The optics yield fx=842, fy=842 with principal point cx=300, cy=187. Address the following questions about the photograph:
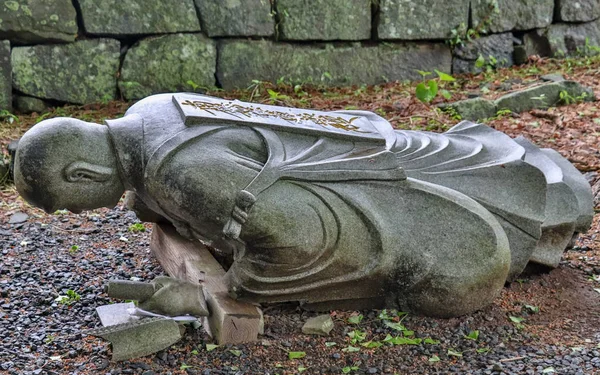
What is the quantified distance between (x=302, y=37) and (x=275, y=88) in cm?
46

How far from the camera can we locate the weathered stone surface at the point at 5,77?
5996mm

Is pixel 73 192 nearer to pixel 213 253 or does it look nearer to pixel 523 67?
pixel 213 253

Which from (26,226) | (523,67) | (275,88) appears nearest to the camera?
(26,226)

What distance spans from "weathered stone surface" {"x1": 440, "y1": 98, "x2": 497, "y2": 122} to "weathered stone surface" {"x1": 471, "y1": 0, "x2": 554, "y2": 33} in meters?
1.46

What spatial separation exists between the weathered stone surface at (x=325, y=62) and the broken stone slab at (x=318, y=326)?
12.1ft

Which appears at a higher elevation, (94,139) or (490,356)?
(94,139)

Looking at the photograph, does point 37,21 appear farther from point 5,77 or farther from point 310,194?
point 310,194

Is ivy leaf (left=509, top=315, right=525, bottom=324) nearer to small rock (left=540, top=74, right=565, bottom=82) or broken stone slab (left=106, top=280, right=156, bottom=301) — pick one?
broken stone slab (left=106, top=280, right=156, bottom=301)

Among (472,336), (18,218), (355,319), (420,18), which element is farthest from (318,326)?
(420,18)

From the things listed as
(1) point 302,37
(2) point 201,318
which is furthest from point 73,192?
(1) point 302,37

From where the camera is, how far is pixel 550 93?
6.10m

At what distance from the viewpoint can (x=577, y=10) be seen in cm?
751

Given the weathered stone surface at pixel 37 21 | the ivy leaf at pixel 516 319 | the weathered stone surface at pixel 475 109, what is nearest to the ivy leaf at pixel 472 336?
the ivy leaf at pixel 516 319

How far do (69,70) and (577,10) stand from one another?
14.5 ft
